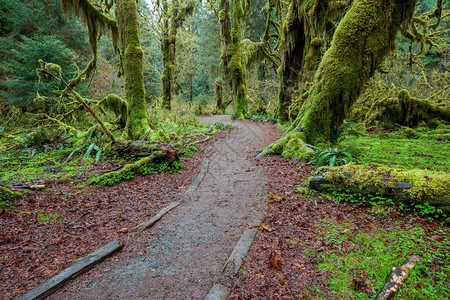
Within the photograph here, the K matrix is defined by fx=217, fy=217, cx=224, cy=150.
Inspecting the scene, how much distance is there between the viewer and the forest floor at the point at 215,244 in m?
2.36

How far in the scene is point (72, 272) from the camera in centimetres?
259

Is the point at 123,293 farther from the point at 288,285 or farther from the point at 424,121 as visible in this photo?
the point at 424,121

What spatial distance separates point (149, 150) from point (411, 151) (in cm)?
774

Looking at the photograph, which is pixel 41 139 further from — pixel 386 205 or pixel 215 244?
pixel 386 205

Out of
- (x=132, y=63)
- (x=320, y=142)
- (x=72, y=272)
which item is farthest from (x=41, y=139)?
(x=320, y=142)

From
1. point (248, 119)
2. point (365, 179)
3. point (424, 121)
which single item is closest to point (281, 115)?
point (248, 119)

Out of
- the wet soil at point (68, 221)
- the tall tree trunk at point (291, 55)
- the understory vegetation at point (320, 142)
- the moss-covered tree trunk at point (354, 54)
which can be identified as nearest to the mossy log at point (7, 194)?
the understory vegetation at point (320, 142)

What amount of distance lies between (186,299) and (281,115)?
13333 millimetres

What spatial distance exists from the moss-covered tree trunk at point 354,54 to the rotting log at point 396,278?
475 centimetres

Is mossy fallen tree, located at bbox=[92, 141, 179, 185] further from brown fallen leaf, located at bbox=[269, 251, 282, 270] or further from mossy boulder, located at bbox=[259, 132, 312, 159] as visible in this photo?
brown fallen leaf, located at bbox=[269, 251, 282, 270]

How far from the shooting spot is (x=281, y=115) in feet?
47.1

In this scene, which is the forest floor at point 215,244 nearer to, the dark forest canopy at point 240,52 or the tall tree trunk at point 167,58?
the dark forest canopy at point 240,52

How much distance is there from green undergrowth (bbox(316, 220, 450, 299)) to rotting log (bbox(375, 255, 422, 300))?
0.04 m

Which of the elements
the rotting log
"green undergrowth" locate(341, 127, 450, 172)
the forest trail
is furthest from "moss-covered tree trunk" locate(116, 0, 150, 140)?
the rotting log
